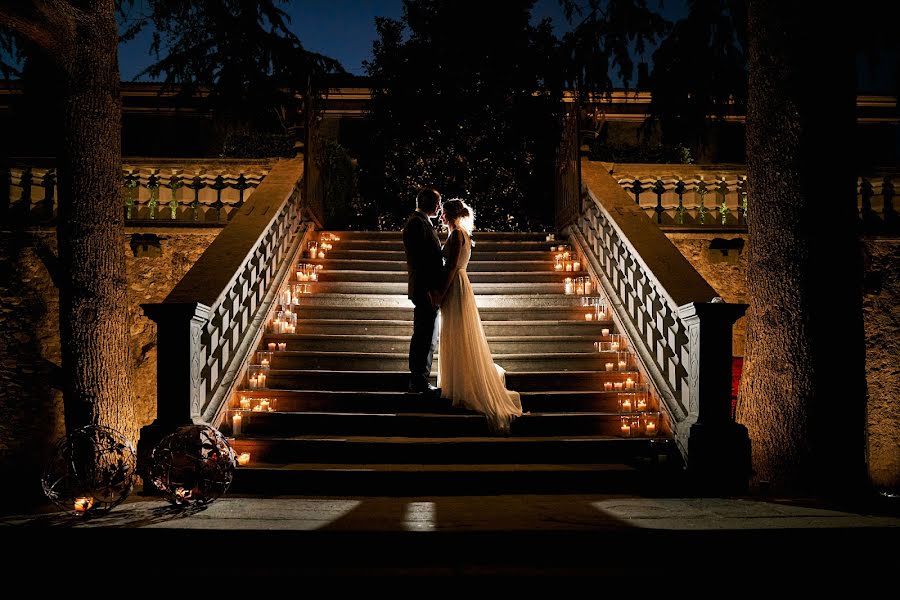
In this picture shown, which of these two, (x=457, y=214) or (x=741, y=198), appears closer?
(x=457, y=214)

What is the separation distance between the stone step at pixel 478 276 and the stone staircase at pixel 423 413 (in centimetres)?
16

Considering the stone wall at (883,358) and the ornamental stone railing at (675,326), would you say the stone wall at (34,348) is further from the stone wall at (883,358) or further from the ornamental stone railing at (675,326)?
the stone wall at (883,358)

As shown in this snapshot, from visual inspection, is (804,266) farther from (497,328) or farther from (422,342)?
(422,342)

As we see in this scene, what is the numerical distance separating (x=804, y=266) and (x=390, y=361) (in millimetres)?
3589

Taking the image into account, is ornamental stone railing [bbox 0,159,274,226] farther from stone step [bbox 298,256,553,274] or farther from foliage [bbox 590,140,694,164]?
foliage [bbox 590,140,694,164]

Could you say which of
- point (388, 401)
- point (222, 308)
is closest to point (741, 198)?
point (388, 401)

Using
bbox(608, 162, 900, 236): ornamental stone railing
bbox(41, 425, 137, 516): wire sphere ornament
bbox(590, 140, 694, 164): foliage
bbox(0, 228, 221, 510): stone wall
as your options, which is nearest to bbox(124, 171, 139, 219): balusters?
bbox(0, 228, 221, 510): stone wall

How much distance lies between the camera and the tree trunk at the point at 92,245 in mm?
5664

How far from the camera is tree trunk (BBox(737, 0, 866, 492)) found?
198 inches

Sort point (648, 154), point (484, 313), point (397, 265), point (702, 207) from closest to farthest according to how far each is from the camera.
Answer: point (484, 313)
point (397, 265)
point (702, 207)
point (648, 154)

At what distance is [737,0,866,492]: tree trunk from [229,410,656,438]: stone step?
1143 millimetres

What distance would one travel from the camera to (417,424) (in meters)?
5.38

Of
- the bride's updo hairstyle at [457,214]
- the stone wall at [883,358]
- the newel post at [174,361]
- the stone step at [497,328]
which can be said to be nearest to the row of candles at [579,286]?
the stone step at [497,328]

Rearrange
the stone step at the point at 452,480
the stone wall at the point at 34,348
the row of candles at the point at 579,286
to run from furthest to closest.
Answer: the stone wall at the point at 34,348
the row of candles at the point at 579,286
the stone step at the point at 452,480
